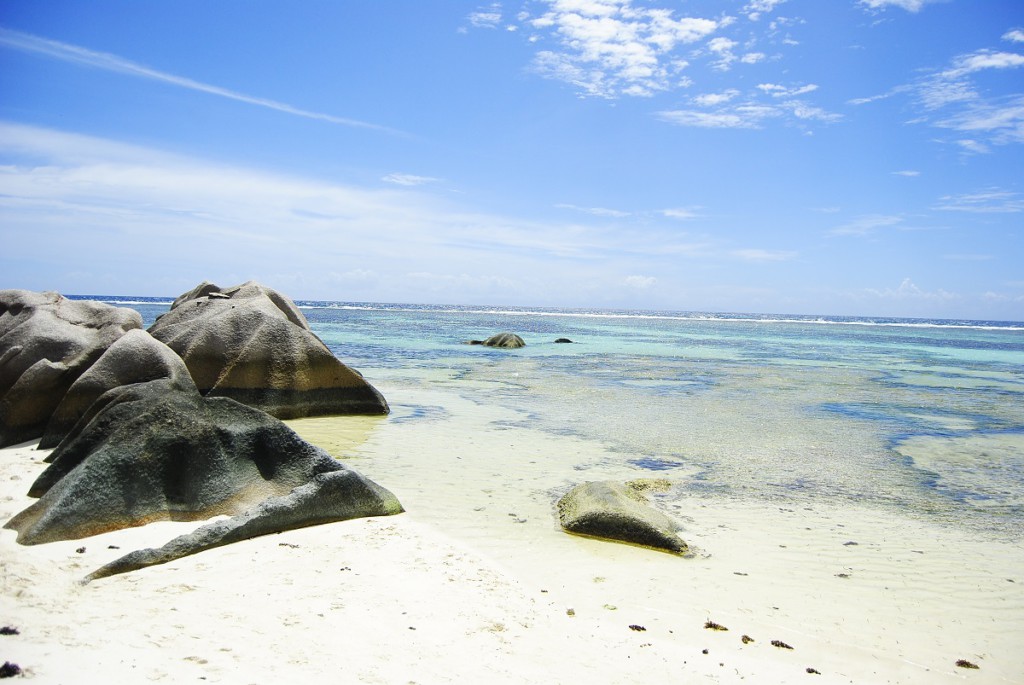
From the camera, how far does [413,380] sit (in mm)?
17203

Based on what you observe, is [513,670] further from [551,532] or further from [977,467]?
[977,467]

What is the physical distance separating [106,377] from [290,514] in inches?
155

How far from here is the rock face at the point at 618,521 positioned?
19.0 ft

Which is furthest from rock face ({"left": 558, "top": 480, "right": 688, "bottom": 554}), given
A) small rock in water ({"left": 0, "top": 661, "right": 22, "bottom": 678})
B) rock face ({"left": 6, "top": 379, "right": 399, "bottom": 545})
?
small rock in water ({"left": 0, "top": 661, "right": 22, "bottom": 678})

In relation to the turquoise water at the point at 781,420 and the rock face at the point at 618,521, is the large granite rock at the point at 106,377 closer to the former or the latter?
the turquoise water at the point at 781,420

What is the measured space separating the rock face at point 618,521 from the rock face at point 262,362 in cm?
573

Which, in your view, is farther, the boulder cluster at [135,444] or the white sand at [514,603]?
the boulder cluster at [135,444]

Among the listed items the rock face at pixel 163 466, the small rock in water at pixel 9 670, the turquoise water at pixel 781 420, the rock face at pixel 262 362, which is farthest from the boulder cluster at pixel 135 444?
the turquoise water at pixel 781 420

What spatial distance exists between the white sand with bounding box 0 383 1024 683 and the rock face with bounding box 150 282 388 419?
144 inches

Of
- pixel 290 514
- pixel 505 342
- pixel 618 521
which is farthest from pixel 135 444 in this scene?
pixel 505 342

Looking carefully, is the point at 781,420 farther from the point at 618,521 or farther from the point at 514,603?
the point at 514,603

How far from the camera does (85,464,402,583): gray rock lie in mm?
4520

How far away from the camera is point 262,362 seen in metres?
10.5

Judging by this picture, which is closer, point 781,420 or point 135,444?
point 135,444
